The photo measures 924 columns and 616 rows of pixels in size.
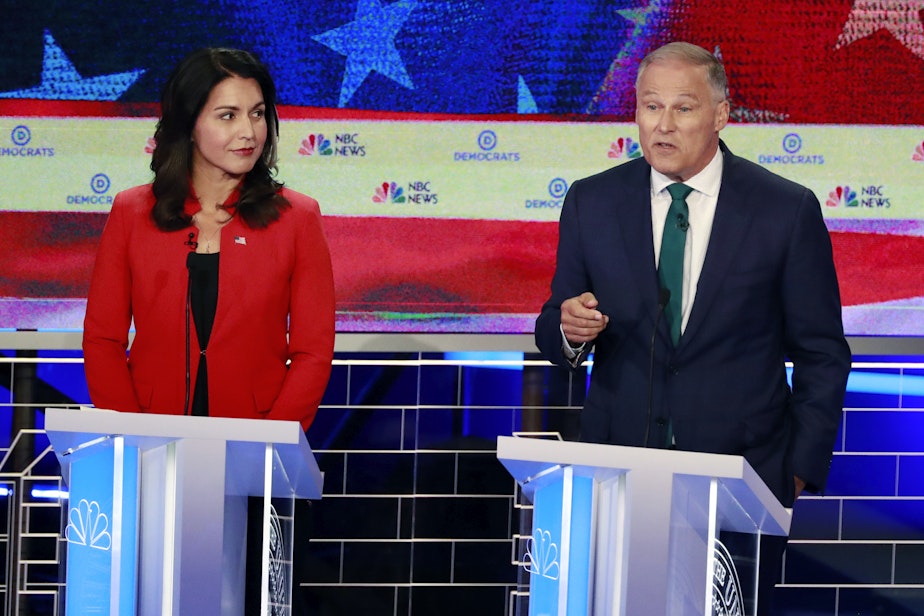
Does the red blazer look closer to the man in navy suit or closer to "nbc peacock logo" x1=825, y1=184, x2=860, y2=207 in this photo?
A: the man in navy suit

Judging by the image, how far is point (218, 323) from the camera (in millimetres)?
3004

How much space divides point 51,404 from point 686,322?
2.44m

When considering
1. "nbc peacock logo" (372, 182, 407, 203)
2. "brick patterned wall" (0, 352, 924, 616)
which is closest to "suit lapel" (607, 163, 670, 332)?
"nbc peacock logo" (372, 182, 407, 203)

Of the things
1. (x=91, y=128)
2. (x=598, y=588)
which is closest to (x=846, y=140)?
(x=91, y=128)

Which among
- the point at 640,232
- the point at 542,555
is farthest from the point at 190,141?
the point at 542,555

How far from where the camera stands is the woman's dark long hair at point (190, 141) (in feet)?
10.0

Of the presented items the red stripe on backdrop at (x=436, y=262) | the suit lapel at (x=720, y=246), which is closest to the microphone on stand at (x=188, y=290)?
the suit lapel at (x=720, y=246)

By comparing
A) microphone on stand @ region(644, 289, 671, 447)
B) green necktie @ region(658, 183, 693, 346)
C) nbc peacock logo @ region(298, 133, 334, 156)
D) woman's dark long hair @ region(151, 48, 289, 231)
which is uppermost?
nbc peacock logo @ region(298, 133, 334, 156)

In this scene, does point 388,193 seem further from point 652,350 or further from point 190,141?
point 652,350

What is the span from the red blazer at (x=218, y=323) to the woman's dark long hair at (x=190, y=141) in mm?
31

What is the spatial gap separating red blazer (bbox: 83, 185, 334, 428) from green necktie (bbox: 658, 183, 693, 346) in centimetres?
81

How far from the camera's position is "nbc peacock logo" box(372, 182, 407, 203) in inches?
169

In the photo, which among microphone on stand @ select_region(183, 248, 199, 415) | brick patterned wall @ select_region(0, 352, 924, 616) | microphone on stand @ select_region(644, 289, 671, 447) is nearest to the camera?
microphone on stand @ select_region(644, 289, 671, 447)

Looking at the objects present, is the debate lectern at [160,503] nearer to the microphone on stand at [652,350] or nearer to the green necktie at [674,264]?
the microphone on stand at [652,350]
